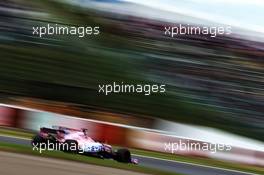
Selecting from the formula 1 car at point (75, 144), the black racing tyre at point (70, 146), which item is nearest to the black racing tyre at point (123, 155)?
the formula 1 car at point (75, 144)

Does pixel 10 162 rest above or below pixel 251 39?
below

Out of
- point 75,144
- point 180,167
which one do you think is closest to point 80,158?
point 75,144

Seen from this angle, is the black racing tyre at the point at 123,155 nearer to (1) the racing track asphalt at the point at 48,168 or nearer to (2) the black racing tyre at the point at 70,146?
(1) the racing track asphalt at the point at 48,168

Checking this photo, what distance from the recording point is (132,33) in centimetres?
298

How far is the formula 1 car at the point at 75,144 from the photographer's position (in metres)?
3.00

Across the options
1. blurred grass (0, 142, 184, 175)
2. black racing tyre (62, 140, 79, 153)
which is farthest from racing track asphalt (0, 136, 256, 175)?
black racing tyre (62, 140, 79, 153)

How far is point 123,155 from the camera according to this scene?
300 cm

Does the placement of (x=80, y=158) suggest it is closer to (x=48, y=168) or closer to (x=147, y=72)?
(x=48, y=168)

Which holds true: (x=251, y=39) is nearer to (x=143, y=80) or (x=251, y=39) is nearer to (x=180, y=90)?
(x=180, y=90)

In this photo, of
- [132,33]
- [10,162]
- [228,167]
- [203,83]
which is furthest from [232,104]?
[10,162]

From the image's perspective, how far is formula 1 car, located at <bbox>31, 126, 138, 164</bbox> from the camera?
9.84ft

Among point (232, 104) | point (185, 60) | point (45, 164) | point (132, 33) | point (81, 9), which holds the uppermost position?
point (81, 9)

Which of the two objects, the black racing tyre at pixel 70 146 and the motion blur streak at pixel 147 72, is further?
the black racing tyre at pixel 70 146

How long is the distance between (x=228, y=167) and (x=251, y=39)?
0.94m
